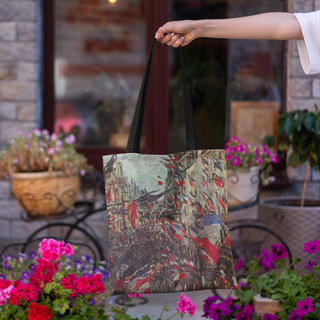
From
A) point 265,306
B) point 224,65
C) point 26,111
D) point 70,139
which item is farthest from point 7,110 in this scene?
point 265,306

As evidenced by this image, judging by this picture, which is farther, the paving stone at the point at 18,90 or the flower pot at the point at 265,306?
the paving stone at the point at 18,90

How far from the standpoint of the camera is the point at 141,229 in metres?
1.17

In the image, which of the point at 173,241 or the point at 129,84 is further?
the point at 129,84

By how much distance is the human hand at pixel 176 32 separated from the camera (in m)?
1.21

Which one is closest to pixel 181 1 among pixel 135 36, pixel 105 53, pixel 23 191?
pixel 135 36

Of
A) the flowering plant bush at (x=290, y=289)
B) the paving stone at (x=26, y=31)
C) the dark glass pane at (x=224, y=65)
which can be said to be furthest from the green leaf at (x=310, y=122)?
the paving stone at (x=26, y=31)

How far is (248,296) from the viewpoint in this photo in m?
1.80

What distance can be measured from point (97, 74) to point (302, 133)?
227 cm

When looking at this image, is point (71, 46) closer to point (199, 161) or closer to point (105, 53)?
point (105, 53)

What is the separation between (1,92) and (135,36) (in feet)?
4.81

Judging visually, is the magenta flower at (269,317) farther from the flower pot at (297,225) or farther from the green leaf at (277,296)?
the flower pot at (297,225)

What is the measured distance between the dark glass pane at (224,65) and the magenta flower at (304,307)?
2.42 m

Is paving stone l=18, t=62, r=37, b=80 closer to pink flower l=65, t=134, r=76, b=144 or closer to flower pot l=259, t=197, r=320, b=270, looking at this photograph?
pink flower l=65, t=134, r=76, b=144

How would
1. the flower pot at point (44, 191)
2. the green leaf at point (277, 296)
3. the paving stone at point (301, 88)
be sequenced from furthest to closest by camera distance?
1. the paving stone at point (301, 88)
2. the flower pot at point (44, 191)
3. the green leaf at point (277, 296)
